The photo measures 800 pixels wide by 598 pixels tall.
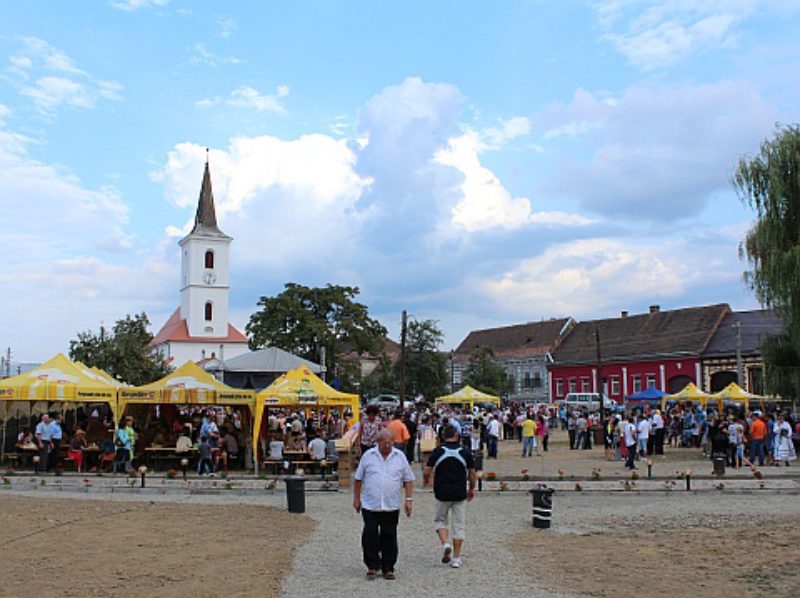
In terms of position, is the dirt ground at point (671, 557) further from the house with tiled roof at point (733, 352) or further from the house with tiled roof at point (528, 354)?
the house with tiled roof at point (528, 354)

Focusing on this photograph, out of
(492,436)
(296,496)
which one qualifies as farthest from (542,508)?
(492,436)

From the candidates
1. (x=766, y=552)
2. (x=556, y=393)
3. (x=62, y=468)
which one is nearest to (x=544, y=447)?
(x=62, y=468)

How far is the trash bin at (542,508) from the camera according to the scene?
1298 centimetres

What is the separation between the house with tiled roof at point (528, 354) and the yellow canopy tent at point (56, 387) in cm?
5086

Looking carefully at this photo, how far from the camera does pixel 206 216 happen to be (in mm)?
97438

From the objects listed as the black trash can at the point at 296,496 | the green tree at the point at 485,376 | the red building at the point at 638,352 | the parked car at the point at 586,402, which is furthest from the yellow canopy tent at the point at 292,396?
the green tree at the point at 485,376

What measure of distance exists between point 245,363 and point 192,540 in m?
17.9

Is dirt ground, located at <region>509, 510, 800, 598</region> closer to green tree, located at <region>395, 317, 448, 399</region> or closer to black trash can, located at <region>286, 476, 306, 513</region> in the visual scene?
black trash can, located at <region>286, 476, 306, 513</region>

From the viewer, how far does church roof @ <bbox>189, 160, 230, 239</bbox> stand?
96.6 m

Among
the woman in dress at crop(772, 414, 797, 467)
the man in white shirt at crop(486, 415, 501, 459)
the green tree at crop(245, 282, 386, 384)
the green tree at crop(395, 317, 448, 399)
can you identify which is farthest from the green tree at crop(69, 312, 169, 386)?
the woman in dress at crop(772, 414, 797, 467)

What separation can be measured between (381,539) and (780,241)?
72.5ft

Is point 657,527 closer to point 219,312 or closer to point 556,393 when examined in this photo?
point 556,393

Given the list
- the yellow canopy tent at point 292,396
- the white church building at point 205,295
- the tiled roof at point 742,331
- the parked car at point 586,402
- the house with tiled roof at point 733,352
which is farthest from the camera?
the white church building at point 205,295

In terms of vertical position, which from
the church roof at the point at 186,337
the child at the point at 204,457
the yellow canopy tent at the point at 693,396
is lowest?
the child at the point at 204,457
